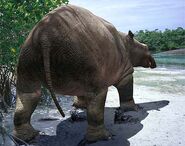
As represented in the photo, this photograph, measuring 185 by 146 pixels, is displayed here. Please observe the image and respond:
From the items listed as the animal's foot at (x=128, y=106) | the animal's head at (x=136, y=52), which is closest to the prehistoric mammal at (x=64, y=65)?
the animal's foot at (x=128, y=106)

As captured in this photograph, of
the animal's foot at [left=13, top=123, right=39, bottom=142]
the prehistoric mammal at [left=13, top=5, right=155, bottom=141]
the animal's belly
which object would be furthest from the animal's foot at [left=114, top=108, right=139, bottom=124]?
the animal's foot at [left=13, top=123, right=39, bottom=142]

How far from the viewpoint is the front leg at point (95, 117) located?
6367mm

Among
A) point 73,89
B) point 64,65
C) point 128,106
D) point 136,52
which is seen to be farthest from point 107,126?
point 136,52

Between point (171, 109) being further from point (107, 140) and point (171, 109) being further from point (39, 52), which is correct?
point (39, 52)

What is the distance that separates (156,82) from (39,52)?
8.23 metres

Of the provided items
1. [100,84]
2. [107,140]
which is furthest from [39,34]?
[107,140]

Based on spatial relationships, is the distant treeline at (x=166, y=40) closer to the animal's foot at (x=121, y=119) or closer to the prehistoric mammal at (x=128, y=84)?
the prehistoric mammal at (x=128, y=84)

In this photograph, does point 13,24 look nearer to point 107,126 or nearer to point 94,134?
point 107,126

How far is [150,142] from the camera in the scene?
6.41 metres

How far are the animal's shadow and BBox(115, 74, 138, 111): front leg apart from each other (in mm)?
245

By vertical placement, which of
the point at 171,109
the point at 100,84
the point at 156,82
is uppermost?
the point at 100,84

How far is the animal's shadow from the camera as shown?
21.1ft

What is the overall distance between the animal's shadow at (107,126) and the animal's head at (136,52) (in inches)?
62.9

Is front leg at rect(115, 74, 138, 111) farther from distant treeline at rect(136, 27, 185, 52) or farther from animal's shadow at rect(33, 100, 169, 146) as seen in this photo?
distant treeline at rect(136, 27, 185, 52)
